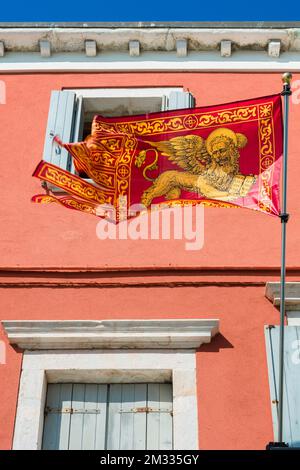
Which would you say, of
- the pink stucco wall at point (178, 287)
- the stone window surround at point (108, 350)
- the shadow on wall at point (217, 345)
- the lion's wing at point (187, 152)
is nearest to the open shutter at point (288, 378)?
the pink stucco wall at point (178, 287)

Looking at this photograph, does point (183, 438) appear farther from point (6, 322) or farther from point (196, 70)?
point (196, 70)

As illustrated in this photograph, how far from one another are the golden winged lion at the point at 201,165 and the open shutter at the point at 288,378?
130cm

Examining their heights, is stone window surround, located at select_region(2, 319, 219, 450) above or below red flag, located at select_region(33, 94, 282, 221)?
below

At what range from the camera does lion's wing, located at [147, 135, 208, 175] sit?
6238mm

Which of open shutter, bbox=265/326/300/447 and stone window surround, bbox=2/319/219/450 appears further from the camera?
stone window surround, bbox=2/319/219/450

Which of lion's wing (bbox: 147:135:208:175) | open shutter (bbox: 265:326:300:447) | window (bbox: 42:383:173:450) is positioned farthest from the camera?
lion's wing (bbox: 147:135:208:175)

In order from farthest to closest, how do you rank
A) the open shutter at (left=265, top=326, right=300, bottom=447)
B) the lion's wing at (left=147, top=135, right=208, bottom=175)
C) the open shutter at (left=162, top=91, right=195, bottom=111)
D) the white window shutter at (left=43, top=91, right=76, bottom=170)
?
the open shutter at (left=162, top=91, right=195, bottom=111) → the white window shutter at (left=43, top=91, right=76, bottom=170) → the lion's wing at (left=147, top=135, right=208, bottom=175) → the open shutter at (left=265, top=326, right=300, bottom=447)

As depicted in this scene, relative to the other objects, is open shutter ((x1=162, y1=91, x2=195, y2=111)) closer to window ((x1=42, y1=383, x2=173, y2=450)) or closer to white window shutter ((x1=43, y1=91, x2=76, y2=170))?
white window shutter ((x1=43, y1=91, x2=76, y2=170))

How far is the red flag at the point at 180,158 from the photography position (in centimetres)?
611

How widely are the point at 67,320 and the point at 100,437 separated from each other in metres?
1.01

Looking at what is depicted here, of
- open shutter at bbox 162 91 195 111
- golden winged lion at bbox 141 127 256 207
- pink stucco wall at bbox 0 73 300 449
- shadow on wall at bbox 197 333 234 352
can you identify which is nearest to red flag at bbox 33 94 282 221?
golden winged lion at bbox 141 127 256 207

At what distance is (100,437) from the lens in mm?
5934

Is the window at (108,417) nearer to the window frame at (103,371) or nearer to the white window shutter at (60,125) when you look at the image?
the window frame at (103,371)
